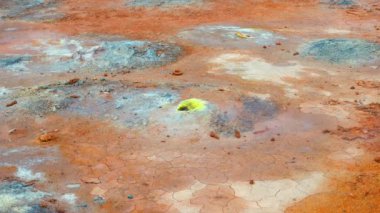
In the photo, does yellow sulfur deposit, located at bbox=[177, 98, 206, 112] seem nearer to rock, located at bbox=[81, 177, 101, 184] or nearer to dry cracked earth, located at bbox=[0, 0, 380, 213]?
dry cracked earth, located at bbox=[0, 0, 380, 213]

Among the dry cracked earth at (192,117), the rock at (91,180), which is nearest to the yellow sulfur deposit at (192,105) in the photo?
the dry cracked earth at (192,117)

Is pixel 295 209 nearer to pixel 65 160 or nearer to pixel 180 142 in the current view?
pixel 180 142

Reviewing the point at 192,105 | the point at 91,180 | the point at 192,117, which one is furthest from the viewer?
the point at 192,105

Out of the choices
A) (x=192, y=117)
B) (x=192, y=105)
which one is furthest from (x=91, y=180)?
(x=192, y=105)

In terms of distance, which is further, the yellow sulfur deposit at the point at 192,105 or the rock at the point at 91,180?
the yellow sulfur deposit at the point at 192,105

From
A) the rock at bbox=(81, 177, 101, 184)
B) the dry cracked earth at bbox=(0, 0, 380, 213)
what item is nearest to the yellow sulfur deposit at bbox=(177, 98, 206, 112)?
the dry cracked earth at bbox=(0, 0, 380, 213)

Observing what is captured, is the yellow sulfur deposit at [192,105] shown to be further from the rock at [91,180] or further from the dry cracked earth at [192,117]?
the rock at [91,180]

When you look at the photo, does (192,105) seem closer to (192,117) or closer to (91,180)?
(192,117)

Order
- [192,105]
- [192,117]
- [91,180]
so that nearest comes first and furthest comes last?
[91,180]
[192,117]
[192,105]
